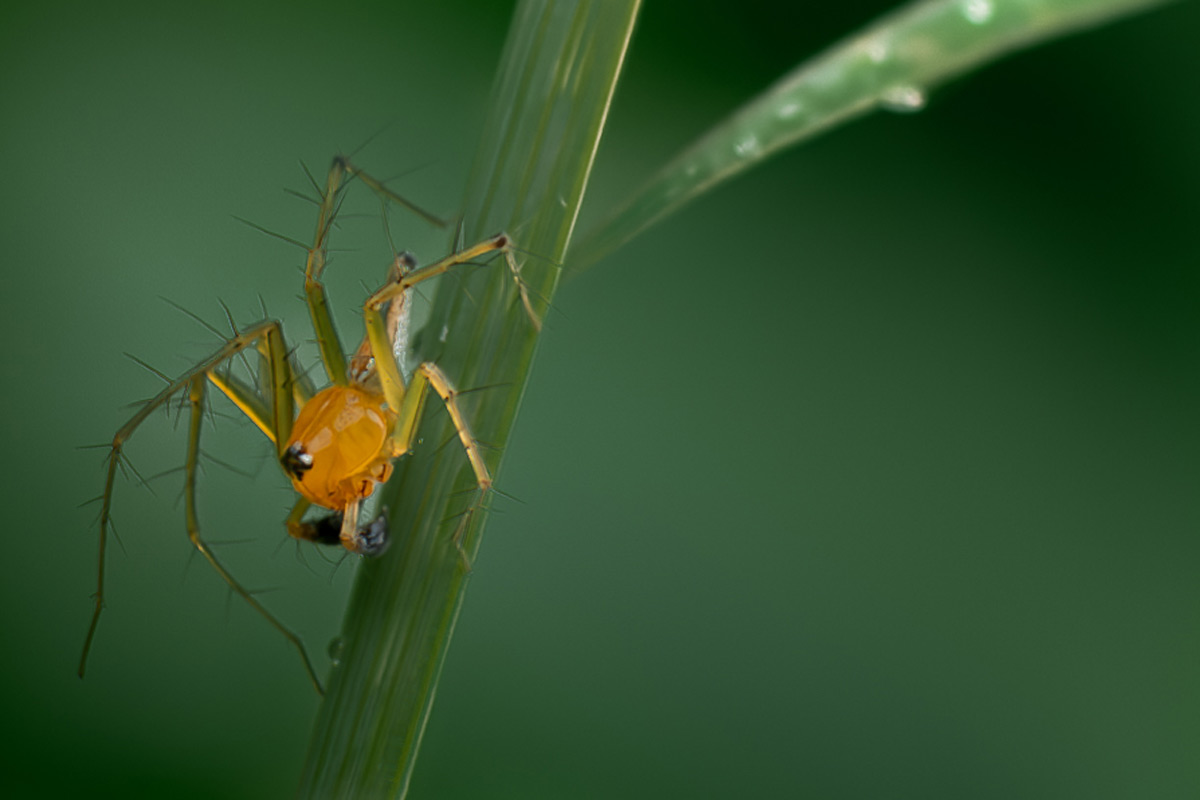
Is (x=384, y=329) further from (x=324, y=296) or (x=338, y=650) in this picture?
(x=338, y=650)

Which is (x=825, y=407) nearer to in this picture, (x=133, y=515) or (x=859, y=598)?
(x=859, y=598)

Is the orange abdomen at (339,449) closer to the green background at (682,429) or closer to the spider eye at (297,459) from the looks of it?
the spider eye at (297,459)

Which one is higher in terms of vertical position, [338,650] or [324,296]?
[324,296]

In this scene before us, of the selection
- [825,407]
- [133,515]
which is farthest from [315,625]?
[825,407]

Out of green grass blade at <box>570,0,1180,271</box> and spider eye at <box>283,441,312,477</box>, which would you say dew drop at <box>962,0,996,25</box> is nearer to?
green grass blade at <box>570,0,1180,271</box>

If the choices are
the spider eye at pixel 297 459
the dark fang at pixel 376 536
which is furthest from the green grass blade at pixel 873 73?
the spider eye at pixel 297 459

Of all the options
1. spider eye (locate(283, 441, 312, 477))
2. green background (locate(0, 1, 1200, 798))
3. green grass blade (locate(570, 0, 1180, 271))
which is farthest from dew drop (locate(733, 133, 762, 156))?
green background (locate(0, 1, 1200, 798))

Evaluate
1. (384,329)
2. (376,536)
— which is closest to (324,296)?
(384,329)
